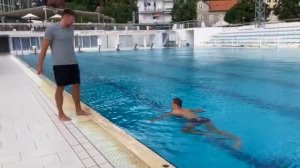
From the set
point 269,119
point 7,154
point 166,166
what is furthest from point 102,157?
point 269,119

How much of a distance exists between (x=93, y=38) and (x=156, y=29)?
6816 millimetres

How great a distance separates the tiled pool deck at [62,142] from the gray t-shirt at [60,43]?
0.88 meters

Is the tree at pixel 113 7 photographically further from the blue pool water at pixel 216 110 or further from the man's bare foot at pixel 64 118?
the man's bare foot at pixel 64 118

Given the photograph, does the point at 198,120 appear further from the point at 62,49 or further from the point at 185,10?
the point at 185,10

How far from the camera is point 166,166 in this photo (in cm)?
295

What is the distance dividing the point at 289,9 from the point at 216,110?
34868 millimetres

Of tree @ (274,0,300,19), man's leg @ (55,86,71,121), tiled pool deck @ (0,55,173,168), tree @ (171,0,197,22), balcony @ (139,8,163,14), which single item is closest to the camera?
tiled pool deck @ (0,55,173,168)

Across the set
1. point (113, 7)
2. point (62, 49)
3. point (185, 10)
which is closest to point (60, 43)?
point (62, 49)

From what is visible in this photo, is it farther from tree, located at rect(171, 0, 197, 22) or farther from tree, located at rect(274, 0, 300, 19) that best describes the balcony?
tree, located at rect(274, 0, 300, 19)

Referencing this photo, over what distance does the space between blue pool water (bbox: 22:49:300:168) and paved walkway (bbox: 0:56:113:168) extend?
102 cm

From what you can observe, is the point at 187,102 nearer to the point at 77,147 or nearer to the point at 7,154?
the point at 77,147

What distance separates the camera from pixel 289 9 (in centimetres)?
3659

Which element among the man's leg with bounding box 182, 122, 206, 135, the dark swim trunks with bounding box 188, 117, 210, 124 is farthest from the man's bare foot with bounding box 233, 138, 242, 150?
the dark swim trunks with bounding box 188, 117, 210, 124

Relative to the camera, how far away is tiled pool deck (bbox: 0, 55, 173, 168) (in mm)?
3088
